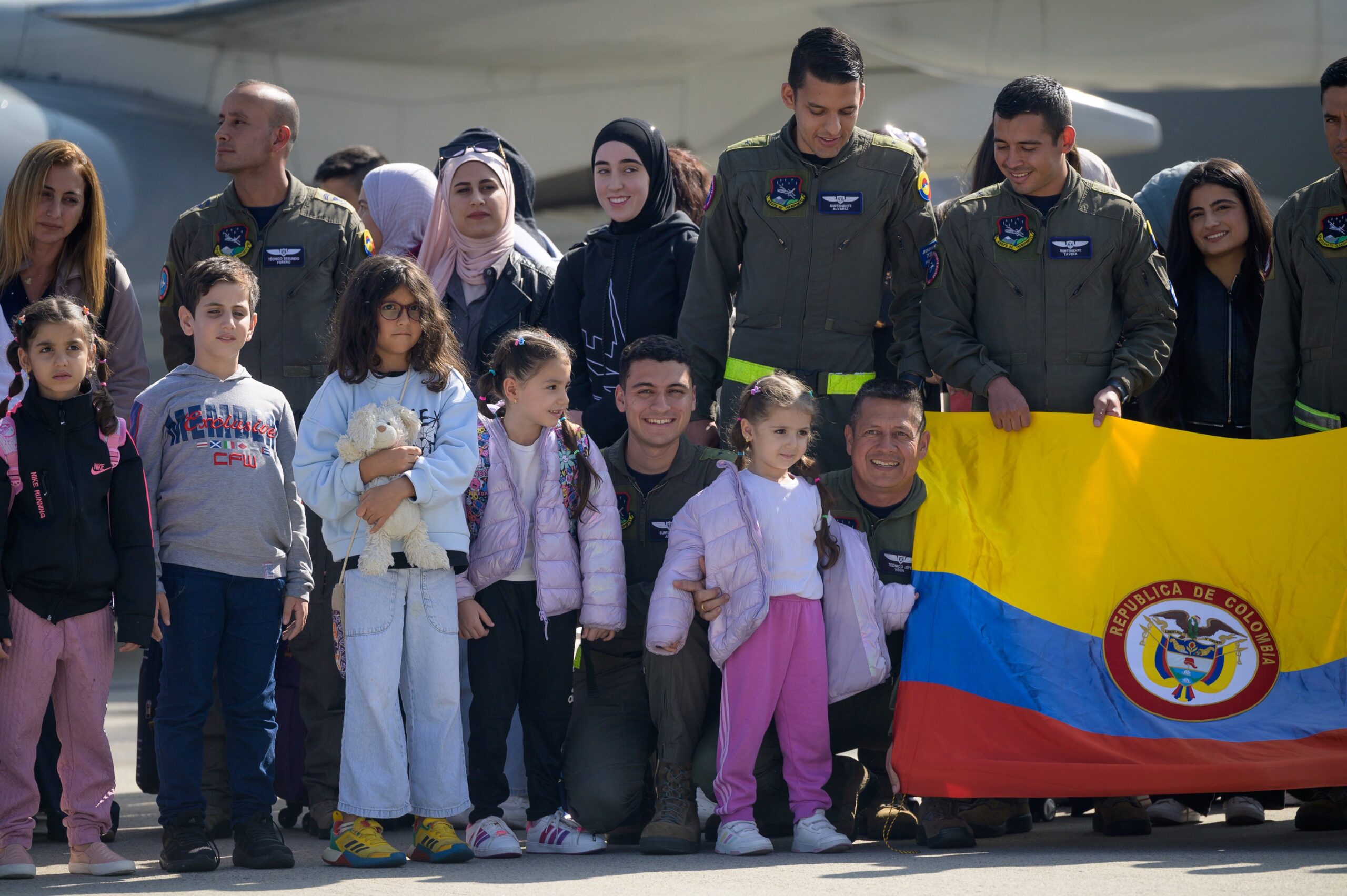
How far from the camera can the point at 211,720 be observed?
4500mm

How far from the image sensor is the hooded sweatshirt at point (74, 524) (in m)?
3.76

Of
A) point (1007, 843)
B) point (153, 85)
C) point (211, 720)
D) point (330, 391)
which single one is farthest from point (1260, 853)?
point (153, 85)

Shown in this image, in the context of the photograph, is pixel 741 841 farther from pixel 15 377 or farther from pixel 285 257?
pixel 285 257

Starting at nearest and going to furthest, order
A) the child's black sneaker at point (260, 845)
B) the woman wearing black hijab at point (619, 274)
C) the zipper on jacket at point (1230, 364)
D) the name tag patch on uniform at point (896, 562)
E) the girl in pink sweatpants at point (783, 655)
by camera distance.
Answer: the child's black sneaker at point (260, 845) → the girl in pink sweatpants at point (783, 655) → the name tag patch on uniform at point (896, 562) → the zipper on jacket at point (1230, 364) → the woman wearing black hijab at point (619, 274)

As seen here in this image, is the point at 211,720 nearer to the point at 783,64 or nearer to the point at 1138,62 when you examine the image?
the point at 783,64

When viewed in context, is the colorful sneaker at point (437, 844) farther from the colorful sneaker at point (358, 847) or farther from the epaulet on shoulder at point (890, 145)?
the epaulet on shoulder at point (890, 145)

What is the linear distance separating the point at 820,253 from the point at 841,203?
0.19 m

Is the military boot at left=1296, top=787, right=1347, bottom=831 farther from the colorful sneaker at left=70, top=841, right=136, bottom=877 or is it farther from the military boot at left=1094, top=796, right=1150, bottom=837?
the colorful sneaker at left=70, top=841, right=136, bottom=877

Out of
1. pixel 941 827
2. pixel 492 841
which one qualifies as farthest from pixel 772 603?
pixel 492 841

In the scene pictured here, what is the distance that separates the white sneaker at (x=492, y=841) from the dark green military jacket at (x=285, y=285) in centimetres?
186

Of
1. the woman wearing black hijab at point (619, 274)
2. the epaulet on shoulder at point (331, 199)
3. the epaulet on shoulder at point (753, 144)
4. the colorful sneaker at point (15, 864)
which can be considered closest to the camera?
the colorful sneaker at point (15, 864)

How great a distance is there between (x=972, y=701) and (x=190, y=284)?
2751mm

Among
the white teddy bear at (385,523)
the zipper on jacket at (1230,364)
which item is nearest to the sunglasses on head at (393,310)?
the white teddy bear at (385,523)

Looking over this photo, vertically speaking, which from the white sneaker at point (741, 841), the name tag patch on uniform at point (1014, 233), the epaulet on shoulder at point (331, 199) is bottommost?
the white sneaker at point (741, 841)
